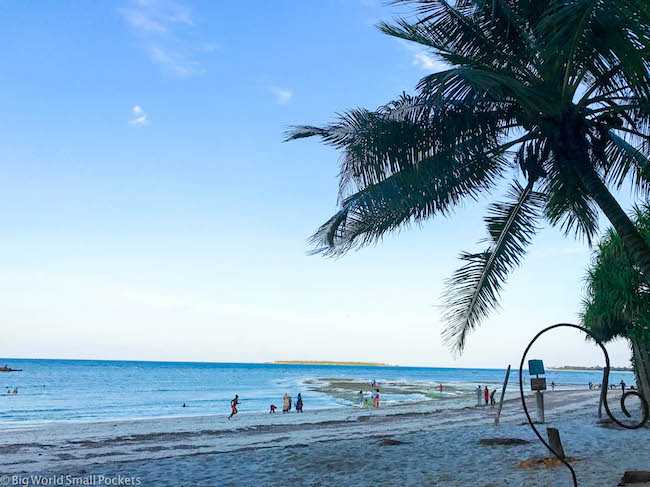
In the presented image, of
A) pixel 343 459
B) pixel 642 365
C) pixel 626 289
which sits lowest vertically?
pixel 343 459

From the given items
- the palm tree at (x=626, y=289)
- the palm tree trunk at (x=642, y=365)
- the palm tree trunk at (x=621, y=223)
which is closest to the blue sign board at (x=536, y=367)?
the palm tree at (x=626, y=289)

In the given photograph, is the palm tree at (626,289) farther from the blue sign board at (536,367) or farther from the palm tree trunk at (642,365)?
the blue sign board at (536,367)

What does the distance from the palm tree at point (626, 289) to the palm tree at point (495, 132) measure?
5815 mm

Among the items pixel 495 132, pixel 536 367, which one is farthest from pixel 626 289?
pixel 495 132

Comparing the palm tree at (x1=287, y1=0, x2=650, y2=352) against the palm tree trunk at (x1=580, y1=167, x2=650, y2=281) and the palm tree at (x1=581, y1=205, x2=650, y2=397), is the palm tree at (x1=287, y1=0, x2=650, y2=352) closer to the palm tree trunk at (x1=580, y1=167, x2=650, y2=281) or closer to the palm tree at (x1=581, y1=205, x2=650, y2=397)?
the palm tree trunk at (x1=580, y1=167, x2=650, y2=281)

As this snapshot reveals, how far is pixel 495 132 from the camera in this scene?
25.5 ft

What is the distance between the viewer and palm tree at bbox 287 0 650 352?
6.13 m

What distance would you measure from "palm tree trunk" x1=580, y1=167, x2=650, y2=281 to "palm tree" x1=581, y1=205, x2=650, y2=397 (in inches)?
267

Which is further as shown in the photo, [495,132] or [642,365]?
[642,365]

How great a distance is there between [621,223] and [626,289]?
963cm

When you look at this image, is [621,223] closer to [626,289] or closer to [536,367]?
[536,367]

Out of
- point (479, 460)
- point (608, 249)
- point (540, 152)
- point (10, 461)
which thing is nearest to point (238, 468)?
point (479, 460)

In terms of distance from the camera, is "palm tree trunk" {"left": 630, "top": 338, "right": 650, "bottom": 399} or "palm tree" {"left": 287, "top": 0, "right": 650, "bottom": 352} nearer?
"palm tree" {"left": 287, "top": 0, "right": 650, "bottom": 352}

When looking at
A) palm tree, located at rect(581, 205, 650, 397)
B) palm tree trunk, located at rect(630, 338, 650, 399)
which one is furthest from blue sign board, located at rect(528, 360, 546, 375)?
palm tree trunk, located at rect(630, 338, 650, 399)
